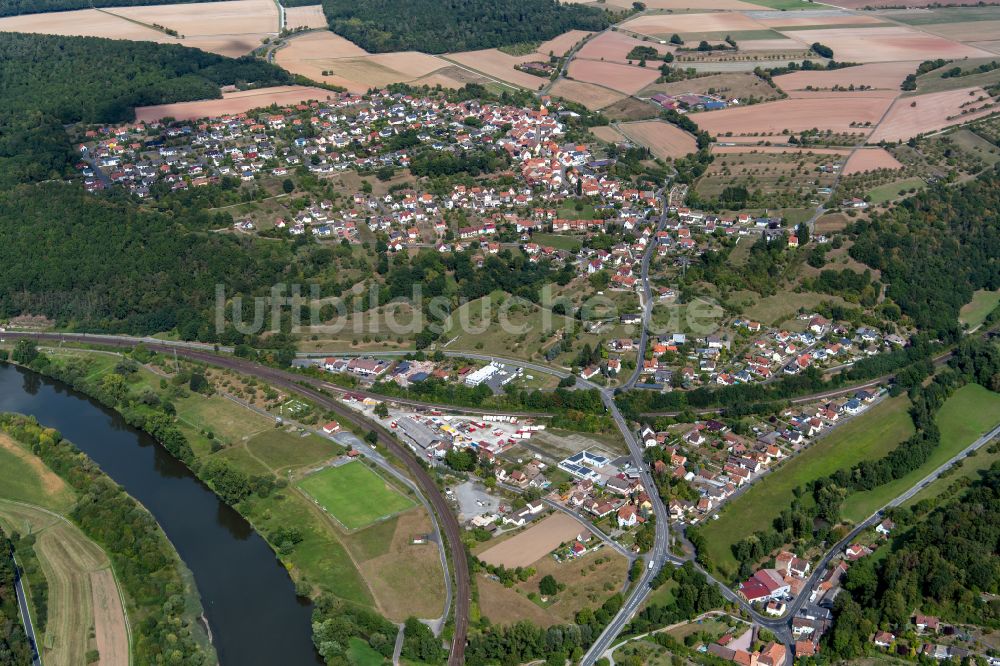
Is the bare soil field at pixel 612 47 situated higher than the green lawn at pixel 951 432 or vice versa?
the bare soil field at pixel 612 47

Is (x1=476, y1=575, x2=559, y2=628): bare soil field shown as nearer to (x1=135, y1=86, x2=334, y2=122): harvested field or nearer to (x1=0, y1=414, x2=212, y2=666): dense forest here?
(x1=0, y1=414, x2=212, y2=666): dense forest

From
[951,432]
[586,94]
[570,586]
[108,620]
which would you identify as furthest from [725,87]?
[108,620]

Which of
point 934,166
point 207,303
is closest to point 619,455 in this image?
point 207,303

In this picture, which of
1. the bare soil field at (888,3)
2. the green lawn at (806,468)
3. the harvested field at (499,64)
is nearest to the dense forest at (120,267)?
the green lawn at (806,468)

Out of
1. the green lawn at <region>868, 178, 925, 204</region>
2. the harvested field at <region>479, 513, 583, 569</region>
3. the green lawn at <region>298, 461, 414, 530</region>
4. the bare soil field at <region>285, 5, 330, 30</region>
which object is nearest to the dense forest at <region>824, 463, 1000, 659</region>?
the harvested field at <region>479, 513, 583, 569</region>

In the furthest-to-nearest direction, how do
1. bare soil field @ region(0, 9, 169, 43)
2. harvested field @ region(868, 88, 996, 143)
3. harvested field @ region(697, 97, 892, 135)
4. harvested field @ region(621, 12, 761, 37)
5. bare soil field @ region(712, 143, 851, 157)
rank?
harvested field @ region(621, 12, 761, 37), bare soil field @ region(0, 9, 169, 43), harvested field @ region(697, 97, 892, 135), harvested field @ region(868, 88, 996, 143), bare soil field @ region(712, 143, 851, 157)

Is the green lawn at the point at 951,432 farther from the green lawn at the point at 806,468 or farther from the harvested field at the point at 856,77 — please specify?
the harvested field at the point at 856,77

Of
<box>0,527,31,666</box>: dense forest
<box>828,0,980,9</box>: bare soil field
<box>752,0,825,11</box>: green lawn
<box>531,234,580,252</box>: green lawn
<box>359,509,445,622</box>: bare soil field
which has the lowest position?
<box>0,527,31,666</box>: dense forest
